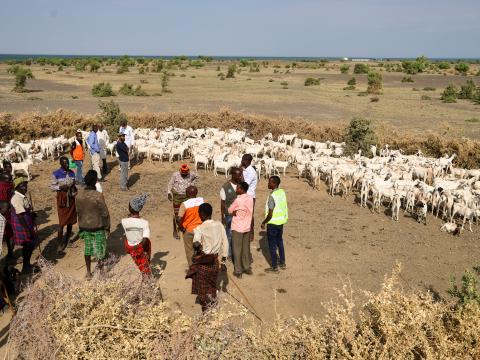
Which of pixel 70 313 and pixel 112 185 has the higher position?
pixel 70 313

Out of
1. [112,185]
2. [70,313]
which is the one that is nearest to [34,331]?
[70,313]

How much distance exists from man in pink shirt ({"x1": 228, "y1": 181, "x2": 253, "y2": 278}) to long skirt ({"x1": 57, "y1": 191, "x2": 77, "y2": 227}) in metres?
3.68

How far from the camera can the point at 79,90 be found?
4422 centimetres

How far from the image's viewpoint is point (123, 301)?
4.62 metres

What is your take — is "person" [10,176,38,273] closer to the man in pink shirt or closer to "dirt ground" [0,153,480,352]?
"dirt ground" [0,153,480,352]

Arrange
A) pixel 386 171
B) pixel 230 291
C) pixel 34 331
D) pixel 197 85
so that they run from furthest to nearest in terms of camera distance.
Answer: pixel 197 85
pixel 386 171
pixel 230 291
pixel 34 331

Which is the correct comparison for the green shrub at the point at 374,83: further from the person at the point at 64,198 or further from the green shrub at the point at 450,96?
the person at the point at 64,198

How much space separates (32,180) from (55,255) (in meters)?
6.49

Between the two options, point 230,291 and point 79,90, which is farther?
point 79,90

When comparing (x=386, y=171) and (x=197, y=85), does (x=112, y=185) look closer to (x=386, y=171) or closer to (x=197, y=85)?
(x=386, y=171)

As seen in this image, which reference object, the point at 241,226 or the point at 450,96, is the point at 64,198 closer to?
the point at 241,226

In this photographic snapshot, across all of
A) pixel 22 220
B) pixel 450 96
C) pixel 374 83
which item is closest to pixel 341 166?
pixel 22 220

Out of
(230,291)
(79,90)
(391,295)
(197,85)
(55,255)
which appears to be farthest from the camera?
(197,85)

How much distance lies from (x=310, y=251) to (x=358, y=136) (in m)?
10.2
